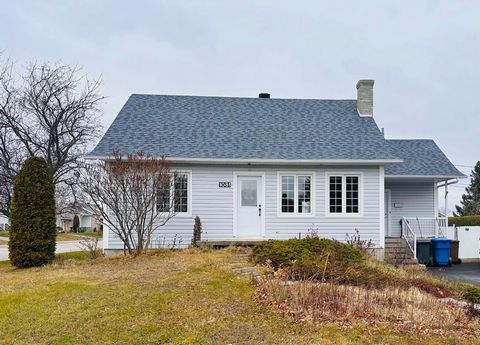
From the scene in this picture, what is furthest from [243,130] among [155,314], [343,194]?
[155,314]

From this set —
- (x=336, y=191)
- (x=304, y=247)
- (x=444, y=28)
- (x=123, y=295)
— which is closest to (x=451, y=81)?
(x=444, y=28)

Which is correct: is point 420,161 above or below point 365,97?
below

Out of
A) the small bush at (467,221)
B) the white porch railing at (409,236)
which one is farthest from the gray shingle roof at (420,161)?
the small bush at (467,221)

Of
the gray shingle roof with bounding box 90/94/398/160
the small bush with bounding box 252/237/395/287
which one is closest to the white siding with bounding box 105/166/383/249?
the gray shingle roof with bounding box 90/94/398/160

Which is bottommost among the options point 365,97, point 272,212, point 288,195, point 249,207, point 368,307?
point 368,307

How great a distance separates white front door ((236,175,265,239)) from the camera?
48.0 feet

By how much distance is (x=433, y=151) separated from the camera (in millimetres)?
18797

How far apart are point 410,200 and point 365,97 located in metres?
4.27

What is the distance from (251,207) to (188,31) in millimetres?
6537

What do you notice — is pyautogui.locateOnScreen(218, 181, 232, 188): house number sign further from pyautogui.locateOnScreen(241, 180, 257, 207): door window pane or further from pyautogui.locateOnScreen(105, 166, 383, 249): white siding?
pyautogui.locateOnScreen(241, 180, 257, 207): door window pane

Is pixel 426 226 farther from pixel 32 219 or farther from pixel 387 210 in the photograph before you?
pixel 32 219

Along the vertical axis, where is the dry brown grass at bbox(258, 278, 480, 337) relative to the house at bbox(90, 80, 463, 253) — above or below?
below

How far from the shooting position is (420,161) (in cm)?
1781

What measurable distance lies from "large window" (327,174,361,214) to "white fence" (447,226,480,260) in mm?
5094
